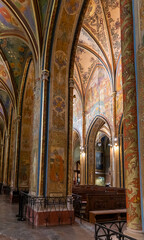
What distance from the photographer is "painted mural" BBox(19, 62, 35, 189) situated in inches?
559

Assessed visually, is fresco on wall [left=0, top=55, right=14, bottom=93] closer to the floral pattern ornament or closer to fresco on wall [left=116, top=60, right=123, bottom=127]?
the floral pattern ornament

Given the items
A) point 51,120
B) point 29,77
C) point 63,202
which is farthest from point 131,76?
point 29,77

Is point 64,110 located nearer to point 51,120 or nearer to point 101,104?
point 51,120

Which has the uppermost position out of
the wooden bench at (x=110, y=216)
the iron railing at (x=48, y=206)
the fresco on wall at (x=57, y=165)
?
the fresco on wall at (x=57, y=165)

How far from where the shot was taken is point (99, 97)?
66.4 ft

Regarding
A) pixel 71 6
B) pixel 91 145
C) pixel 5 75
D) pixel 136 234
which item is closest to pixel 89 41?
pixel 5 75

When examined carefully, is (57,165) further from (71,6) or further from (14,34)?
(14,34)

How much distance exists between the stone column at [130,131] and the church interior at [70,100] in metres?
0.01

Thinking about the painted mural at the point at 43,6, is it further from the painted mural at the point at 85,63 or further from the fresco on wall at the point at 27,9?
the painted mural at the point at 85,63

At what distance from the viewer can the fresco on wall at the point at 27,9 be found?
32.9 feet

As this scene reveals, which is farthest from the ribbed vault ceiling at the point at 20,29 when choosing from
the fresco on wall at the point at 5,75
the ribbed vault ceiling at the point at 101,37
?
the ribbed vault ceiling at the point at 101,37

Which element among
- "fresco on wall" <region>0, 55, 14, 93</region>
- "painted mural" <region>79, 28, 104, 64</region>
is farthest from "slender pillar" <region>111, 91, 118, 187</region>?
"fresco on wall" <region>0, 55, 14, 93</region>

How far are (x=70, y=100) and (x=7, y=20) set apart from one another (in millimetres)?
5595

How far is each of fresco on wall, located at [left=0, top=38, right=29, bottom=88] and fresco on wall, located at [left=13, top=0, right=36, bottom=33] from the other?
10.6 feet
